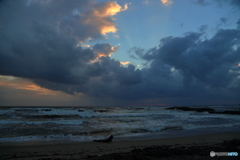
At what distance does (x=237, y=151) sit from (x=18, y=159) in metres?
9.37

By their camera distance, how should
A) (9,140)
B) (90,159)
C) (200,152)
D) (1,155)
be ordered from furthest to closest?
(9,140) < (1,155) < (200,152) < (90,159)

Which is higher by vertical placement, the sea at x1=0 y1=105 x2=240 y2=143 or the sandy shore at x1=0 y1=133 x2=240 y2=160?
the sandy shore at x1=0 y1=133 x2=240 y2=160

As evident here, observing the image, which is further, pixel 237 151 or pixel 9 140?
pixel 9 140

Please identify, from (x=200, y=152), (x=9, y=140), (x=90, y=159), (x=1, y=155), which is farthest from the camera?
(x=9, y=140)

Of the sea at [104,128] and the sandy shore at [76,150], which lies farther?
the sea at [104,128]

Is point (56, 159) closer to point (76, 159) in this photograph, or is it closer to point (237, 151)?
point (76, 159)

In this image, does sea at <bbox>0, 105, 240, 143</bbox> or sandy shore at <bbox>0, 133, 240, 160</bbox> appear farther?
sea at <bbox>0, 105, 240, 143</bbox>

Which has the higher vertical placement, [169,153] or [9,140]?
[169,153]

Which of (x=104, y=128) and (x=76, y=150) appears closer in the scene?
(x=76, y=150)

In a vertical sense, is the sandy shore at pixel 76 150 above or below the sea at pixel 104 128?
above

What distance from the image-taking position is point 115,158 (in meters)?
5.97

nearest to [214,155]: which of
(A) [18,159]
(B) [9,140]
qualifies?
(A) [18,159]

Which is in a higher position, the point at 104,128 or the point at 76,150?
the point at 76,150

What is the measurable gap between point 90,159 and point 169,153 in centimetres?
320
